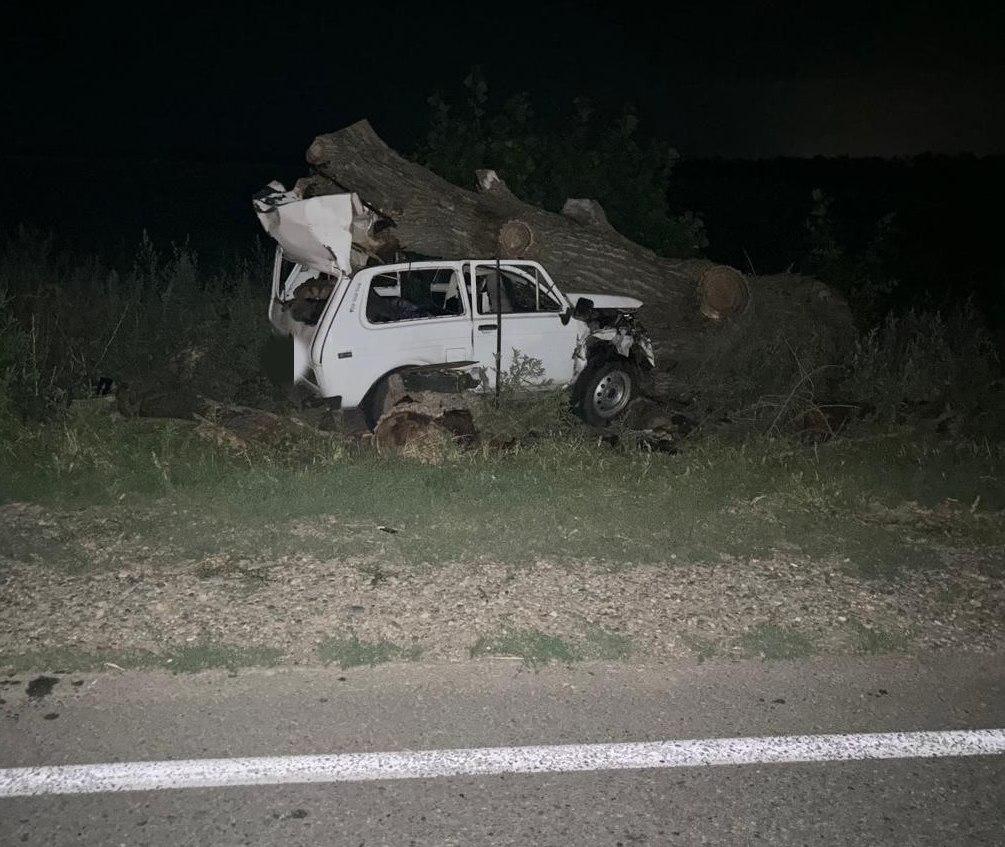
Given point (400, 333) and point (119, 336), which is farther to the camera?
point (119, 336)

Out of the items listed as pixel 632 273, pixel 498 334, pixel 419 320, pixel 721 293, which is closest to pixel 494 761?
pixel 419 320

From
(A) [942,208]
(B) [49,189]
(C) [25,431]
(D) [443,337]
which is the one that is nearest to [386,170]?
(D) [443,337]

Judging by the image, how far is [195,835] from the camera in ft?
10.4

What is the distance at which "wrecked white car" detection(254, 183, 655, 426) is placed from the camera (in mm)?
8195

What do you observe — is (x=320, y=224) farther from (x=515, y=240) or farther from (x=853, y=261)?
(x=853, y=261)

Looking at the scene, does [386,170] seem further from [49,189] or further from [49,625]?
[49,189]

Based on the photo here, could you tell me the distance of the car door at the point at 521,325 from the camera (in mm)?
8859

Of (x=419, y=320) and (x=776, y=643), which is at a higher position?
(x=419, y=320)

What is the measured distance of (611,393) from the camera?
9.76 meters

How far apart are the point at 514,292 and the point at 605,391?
53.8 inches

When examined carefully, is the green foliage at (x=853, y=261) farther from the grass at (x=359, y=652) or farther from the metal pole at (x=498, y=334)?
the grass at (x=359, y=652)

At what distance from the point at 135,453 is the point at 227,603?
2.97 meters

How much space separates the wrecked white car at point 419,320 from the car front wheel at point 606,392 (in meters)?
0.01

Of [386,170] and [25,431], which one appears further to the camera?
[386,170]
